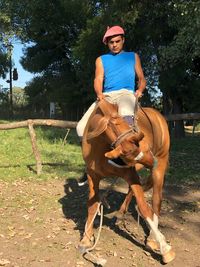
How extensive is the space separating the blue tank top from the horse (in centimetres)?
38

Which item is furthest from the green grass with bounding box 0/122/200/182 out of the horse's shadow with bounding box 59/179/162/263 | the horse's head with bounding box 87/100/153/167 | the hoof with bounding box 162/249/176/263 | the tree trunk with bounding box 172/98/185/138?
the horse's head with bounding box 87/100/153/167

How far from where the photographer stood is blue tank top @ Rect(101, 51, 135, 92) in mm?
4910

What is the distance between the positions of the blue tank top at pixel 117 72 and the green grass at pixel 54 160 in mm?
4261

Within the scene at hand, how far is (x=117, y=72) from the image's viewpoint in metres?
4.92

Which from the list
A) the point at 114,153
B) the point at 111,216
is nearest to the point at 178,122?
the point at 111,216

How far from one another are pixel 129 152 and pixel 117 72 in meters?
1.39

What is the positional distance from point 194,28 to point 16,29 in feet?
Answer: 61.2

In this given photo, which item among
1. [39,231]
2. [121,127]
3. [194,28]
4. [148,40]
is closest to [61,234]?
[39,231]

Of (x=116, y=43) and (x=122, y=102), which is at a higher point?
(x=116, y=43)

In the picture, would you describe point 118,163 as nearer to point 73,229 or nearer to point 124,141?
point 124,141

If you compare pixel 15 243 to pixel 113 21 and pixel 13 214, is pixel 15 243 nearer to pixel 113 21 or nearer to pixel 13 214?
pixel 13 214

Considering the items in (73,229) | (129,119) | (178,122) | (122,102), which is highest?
(122,102)

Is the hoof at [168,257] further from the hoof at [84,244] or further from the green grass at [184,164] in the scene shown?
the green grass at [184,164]

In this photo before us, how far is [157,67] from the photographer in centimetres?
1786
